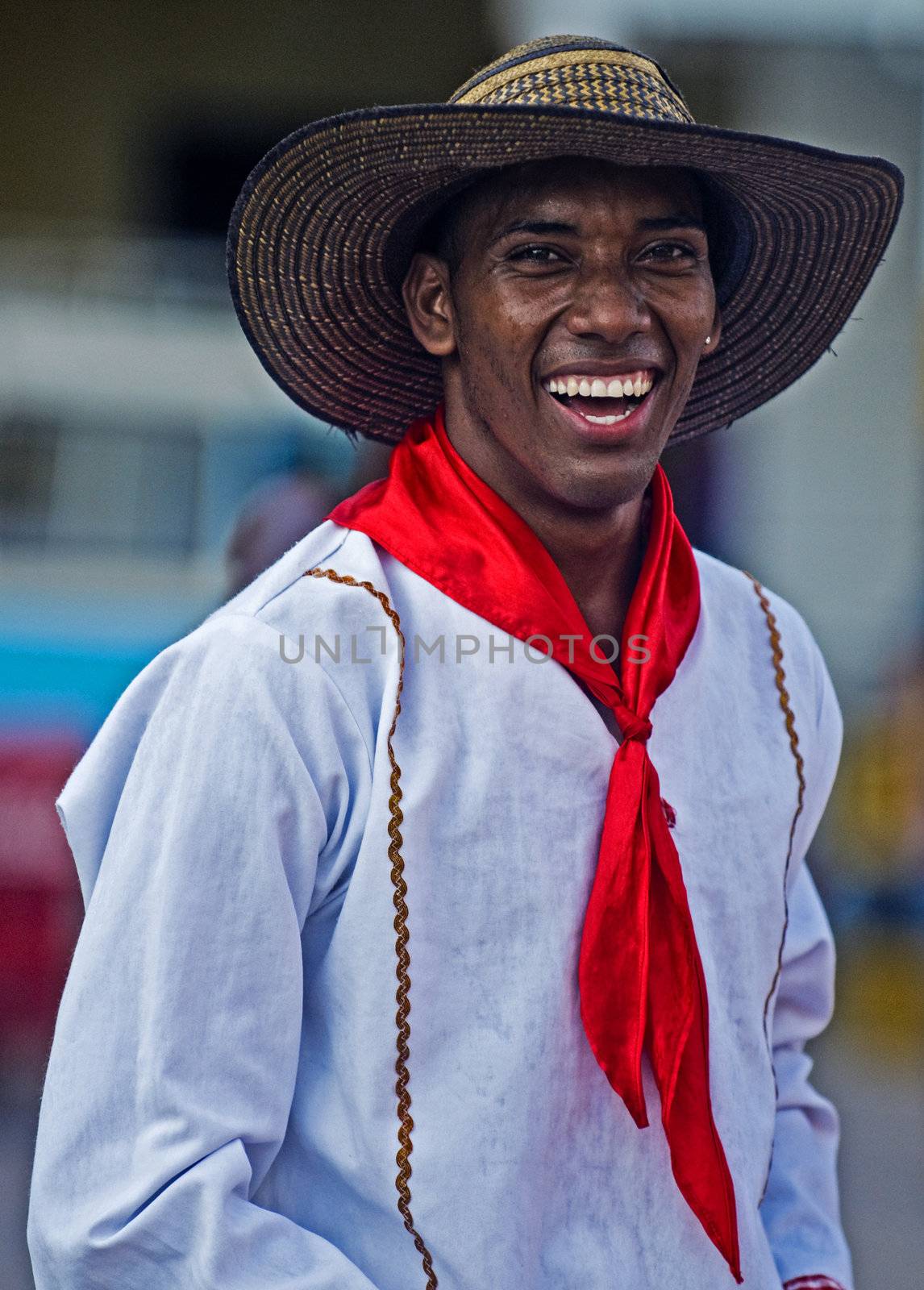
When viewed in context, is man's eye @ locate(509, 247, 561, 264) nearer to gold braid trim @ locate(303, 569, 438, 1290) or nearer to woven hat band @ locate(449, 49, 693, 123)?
woven hat band @ locate(449, 49, 693, 123)

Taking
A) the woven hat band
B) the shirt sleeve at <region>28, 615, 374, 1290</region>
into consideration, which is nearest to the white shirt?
the shirt sleeve at <region>28, 615, 374, 1290</region>

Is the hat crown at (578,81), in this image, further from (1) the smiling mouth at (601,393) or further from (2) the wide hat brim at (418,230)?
(1) the smiling mouth at (601,393)

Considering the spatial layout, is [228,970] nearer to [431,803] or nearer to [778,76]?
[431,803]

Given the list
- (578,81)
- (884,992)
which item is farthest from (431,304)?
(884,992)

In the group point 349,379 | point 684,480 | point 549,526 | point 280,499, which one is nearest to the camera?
point 549,526

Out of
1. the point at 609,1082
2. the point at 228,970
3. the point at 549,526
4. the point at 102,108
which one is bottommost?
the point at 609,1082

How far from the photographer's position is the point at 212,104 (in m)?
10.2

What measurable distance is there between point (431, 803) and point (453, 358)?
0.54 meters

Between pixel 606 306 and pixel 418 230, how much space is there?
0.31m

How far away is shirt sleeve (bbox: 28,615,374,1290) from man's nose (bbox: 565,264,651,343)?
0.46 metres

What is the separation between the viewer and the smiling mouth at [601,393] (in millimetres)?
1740

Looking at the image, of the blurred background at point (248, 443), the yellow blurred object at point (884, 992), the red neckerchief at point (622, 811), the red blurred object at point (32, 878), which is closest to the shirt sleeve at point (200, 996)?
the red neckerchief at point (622, 811)

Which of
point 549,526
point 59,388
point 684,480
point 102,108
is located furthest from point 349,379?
point 102,108

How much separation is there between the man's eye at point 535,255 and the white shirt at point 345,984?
0.34 m
